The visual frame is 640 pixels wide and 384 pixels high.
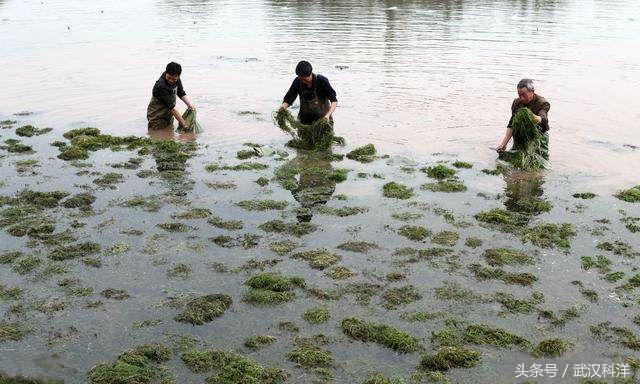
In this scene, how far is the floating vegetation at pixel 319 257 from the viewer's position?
9.33 meters

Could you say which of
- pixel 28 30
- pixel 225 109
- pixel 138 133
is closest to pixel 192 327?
pixel 138 133

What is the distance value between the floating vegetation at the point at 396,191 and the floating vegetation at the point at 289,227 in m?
2.09

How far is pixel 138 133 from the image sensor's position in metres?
16.6

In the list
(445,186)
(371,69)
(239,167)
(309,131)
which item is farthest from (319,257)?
(371,69)

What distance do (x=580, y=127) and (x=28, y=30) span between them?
100 feet

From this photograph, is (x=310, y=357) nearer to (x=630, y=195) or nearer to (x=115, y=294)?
(x=115, y=294)

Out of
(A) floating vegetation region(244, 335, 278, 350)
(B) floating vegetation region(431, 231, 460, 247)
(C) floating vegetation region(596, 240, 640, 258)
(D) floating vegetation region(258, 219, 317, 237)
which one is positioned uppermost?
(D) floating vegetation region(258, 219, 317, 237)

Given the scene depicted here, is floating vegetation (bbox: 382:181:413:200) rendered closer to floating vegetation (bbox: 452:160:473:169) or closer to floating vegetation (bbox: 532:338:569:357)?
floating vegetation (bbox: 452:160:473:169)

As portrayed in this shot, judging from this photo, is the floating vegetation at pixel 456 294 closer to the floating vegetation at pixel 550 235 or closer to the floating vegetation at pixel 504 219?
the floating vegetation at pixel 550 235

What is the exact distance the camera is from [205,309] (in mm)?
8094

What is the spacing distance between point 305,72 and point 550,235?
6685 mm

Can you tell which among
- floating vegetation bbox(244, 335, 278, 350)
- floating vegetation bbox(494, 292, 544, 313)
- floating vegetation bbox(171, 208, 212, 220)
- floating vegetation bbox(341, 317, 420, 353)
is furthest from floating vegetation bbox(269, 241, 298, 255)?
floating vegetation bbox(494, 292, 544, 313)

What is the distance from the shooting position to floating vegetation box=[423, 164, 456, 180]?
13.2 m

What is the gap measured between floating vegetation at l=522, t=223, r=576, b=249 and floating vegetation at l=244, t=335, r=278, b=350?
483 centimetres
